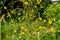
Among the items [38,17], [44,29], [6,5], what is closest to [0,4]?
[6,5]

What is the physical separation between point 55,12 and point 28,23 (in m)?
0.61

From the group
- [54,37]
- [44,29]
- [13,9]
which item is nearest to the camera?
[54,37]

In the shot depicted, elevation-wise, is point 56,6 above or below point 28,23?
above

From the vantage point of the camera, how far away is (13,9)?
5492 mm

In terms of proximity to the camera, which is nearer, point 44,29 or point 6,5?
point 44,29

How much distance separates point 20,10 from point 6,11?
13.3 inches

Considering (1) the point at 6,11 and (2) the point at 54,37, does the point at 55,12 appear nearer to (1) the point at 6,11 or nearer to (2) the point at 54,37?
(2) the point at 54,37

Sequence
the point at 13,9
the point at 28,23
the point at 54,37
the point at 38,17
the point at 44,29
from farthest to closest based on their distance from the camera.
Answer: the point at 13,9 → the point at 38,17 → the point at 28,23 → the point at 44,29 → the point at 54,37

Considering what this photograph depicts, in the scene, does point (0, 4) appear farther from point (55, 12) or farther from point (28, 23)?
point (55, 12)

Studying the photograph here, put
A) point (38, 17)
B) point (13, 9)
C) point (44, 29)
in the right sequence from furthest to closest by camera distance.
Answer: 1. point (13, 9)
2. point (38, 17)
3. point (44, 29)

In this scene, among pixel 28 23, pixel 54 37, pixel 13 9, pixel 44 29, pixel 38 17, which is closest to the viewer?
pixel 54 37

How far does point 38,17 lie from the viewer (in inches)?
202

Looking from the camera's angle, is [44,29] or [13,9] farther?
[13,9]

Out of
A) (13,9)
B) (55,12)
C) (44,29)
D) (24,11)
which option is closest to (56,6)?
(55,12)
